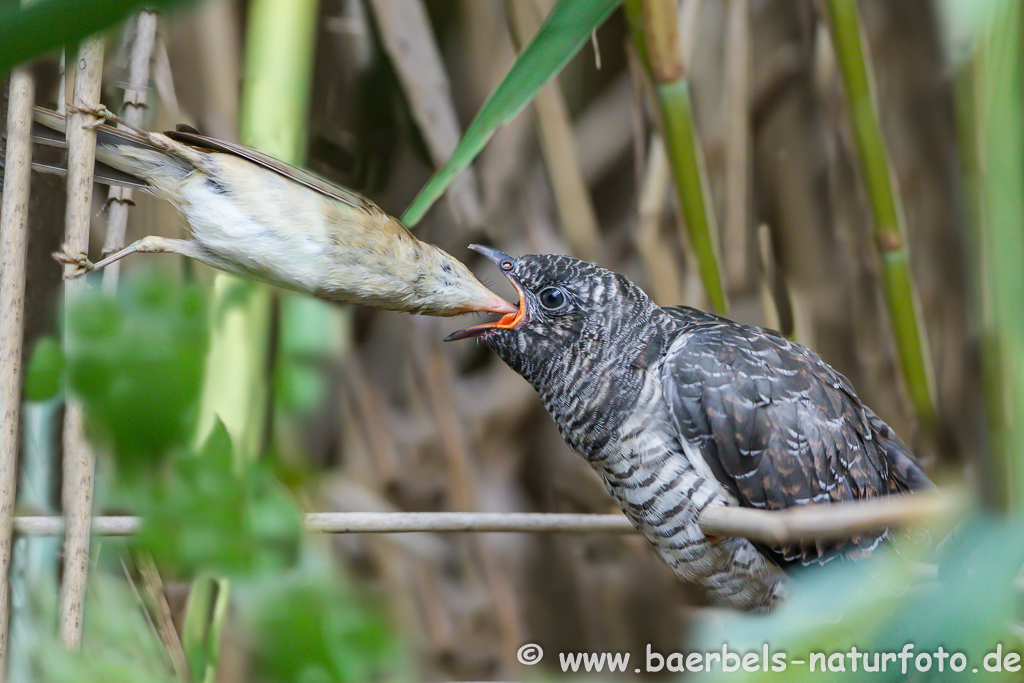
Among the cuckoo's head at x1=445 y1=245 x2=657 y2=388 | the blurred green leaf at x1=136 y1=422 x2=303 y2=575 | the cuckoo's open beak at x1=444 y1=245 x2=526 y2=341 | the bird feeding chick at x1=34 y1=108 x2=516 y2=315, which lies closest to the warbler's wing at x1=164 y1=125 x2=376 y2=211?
the bird feeding chick at x1=34 y1=108 x2=516 y2=315

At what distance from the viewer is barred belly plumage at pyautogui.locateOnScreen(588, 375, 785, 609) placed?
133 cm

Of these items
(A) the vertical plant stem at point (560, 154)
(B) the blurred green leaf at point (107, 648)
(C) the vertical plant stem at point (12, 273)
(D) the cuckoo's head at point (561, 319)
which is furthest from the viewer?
(A) the vertical plant stem at point (560, 154)

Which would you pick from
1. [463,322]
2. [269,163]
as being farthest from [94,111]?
[463,322]

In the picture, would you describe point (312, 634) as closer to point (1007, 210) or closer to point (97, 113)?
point (97, 113)

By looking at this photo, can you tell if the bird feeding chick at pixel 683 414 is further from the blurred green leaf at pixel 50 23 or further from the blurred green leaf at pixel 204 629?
the blurred green leaf at pixel 50 23

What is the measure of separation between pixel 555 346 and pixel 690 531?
400mm

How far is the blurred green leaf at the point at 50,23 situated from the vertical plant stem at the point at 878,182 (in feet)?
4.11

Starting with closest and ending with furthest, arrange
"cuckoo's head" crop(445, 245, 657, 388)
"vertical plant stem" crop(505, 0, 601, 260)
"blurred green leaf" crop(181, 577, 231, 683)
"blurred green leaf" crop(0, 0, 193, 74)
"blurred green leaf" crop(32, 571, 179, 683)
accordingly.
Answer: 1. "blurred green leaf" crop(0, 0, 193, 74)
2. "blurred green leaf" crop(32, 571, 179, 683)
3. "blurred green leaf" crop(181, 577, 231, 683)
4. "cuckoo's head" crop(445, 245, 657, 388)
5. "vertical plant stem" crop(505, 0, 601, 260)

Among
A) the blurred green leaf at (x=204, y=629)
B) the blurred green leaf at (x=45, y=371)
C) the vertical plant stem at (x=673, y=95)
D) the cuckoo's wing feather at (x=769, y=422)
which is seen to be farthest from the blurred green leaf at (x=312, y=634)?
the vertical plant stem at (x=673, y=95)

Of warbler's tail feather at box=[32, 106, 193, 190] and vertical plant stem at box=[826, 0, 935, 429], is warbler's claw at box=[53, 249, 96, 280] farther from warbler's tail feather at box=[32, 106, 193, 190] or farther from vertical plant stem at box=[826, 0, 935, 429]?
vertical plant stem at box=[826, 0, 935, 429]

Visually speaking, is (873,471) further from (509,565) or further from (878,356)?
(509,565)

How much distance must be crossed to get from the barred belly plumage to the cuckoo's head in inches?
4.6

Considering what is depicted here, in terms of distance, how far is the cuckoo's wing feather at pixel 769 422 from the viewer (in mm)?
1367

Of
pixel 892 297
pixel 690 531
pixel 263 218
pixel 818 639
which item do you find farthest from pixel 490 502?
pixel 818 639
